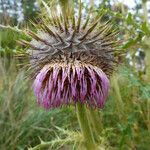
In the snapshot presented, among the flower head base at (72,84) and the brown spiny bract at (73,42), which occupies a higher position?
the brown spiny bract at (73,42)

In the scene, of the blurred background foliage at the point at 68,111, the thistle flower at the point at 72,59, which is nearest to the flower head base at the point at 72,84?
the thistle flower at the point at 72,59

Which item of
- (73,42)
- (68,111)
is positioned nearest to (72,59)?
(73,42)

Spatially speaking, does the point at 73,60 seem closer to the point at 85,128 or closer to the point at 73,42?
the point at 73,42

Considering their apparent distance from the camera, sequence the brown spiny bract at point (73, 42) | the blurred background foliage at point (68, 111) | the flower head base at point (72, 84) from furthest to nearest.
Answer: the blurred background foliage at point (68, 111), the brown spiny bract at point (73, 42), the flower head base at point (72, 84)

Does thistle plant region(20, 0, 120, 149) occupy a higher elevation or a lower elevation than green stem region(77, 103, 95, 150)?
higher

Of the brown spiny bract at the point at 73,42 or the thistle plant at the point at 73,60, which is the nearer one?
the thistle plant at the point at 73,60

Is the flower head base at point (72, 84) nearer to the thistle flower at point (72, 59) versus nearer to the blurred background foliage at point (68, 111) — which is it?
the thistle flower at point (72, 59)

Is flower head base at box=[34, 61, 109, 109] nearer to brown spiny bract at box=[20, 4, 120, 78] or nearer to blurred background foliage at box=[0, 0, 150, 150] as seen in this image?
brown spiny bract at box=[20, 4, 120, 78]

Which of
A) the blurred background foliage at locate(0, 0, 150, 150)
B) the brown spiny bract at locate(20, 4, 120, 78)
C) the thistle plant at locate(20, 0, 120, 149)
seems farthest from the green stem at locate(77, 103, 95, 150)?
the blurred background foliage at locate(0, 0, 150, 150)
